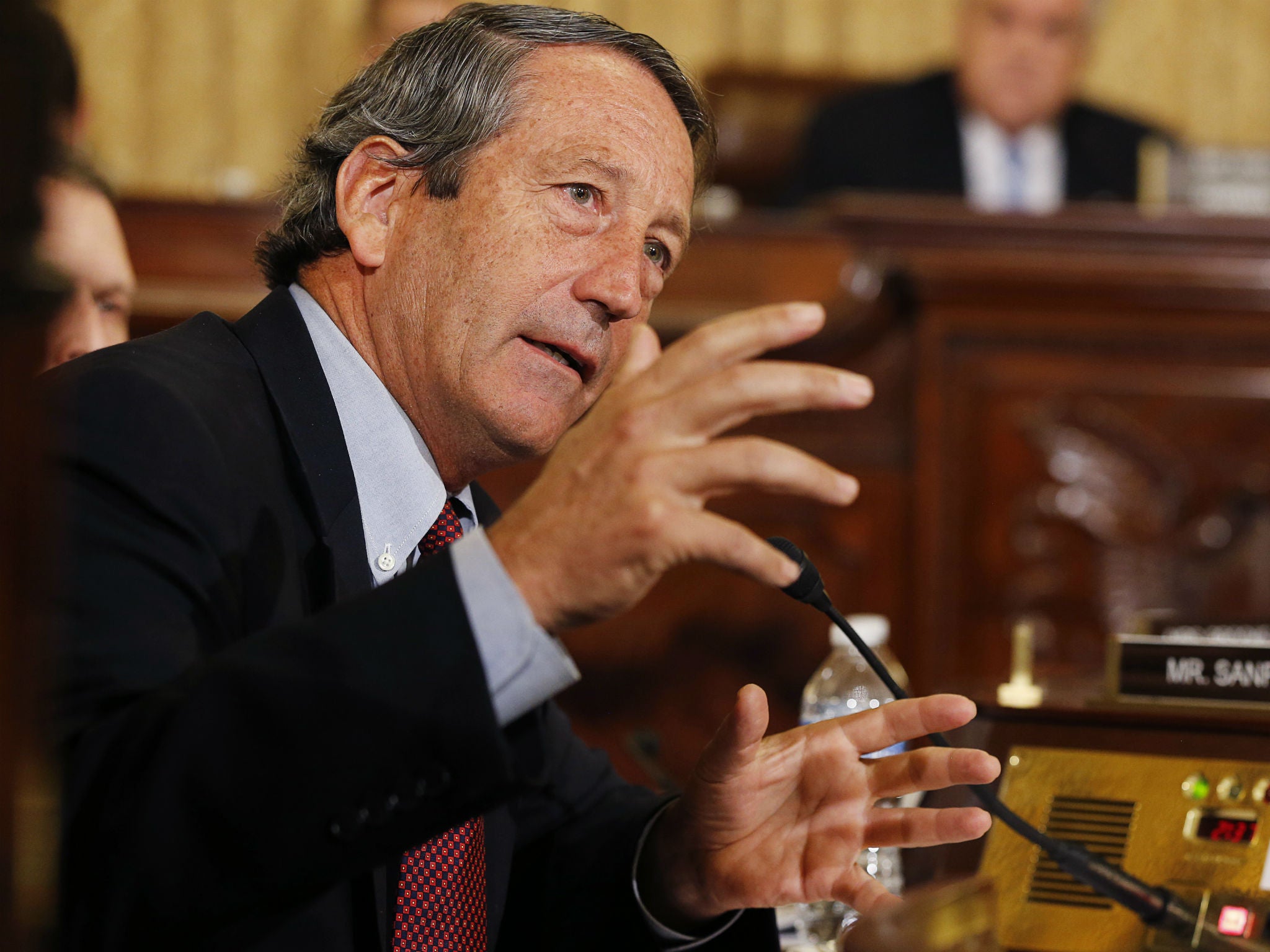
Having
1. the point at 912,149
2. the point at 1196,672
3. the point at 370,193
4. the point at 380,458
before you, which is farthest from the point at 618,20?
the point at 1196,672

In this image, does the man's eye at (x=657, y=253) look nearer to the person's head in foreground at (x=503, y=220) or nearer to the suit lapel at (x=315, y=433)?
the person's head in foreground at (x=503, y=220)

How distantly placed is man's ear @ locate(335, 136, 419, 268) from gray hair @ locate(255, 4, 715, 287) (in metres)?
0.01

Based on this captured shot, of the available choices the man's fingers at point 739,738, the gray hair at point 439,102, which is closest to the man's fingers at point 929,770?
the man's fingers at point 739,738

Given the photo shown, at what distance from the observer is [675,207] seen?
1.30m

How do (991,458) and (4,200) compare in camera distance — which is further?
(991,458)

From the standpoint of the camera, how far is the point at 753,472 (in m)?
0.75

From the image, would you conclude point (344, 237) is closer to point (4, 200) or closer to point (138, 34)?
point (4, 200)

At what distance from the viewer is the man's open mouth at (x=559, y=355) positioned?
1.21 metres

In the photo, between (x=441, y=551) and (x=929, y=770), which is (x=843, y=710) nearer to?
(x=929, y=770)

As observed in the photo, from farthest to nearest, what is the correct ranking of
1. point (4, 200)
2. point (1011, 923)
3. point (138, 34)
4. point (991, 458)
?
point (138, 34) → point (991, 458) → point (1011, 923) → point (4, 200)

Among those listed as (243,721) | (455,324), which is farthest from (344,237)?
(243,721)

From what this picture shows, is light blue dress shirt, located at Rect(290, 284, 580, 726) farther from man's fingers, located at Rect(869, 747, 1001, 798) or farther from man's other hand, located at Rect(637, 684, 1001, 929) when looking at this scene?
man's fingers, located at Rect(869, 747, 1001, 798)

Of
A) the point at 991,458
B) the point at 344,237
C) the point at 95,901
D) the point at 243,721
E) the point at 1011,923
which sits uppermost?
the point at 344,237

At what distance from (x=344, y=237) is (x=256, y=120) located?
3485 mm
